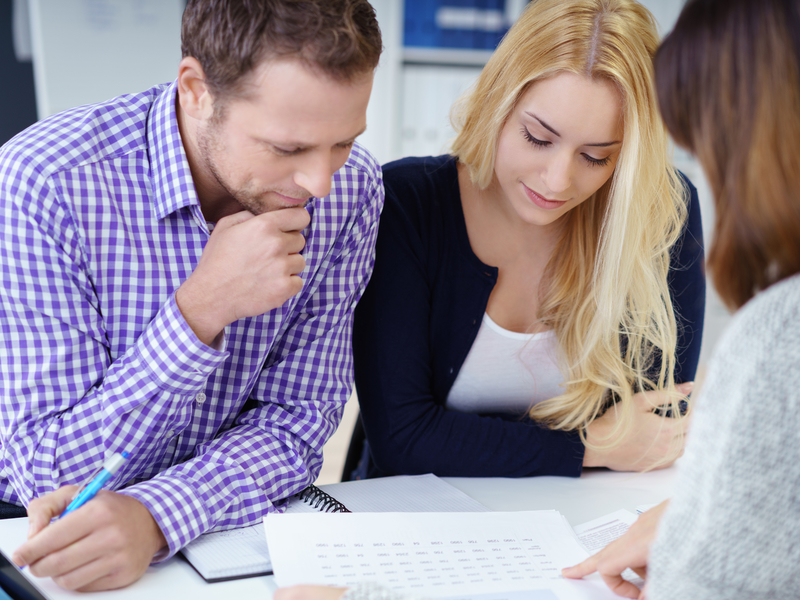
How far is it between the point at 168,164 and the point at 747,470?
0.79 meters

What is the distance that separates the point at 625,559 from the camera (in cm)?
75

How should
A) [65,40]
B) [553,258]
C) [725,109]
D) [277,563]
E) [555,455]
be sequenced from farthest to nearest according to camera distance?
[65,40], [553,258], [555,455], [277,563], [725,109]

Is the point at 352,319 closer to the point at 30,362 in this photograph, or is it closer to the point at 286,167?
the point at 286,167

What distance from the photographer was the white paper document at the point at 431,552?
2.43 feet

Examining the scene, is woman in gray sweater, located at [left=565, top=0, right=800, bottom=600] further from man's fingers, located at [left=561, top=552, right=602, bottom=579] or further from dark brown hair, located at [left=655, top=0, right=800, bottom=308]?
man's fingers, located at [left=561, top=552, right=602, bottom=579]

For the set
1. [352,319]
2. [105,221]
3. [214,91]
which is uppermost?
[214,91]

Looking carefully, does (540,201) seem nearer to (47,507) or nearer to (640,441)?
(640,441)

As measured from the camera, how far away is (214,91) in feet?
2.89

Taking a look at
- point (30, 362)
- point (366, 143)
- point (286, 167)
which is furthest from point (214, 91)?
point (366, 143)

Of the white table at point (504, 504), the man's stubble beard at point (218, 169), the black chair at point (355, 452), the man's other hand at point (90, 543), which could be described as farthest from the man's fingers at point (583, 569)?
the black chair at point (355, 452)

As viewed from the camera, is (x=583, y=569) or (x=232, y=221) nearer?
(x=583, y=569)

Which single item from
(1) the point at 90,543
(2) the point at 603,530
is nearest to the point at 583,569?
(2) the point at 603,530

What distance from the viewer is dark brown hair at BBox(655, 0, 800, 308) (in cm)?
56

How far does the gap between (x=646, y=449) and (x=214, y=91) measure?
2.81 ft
